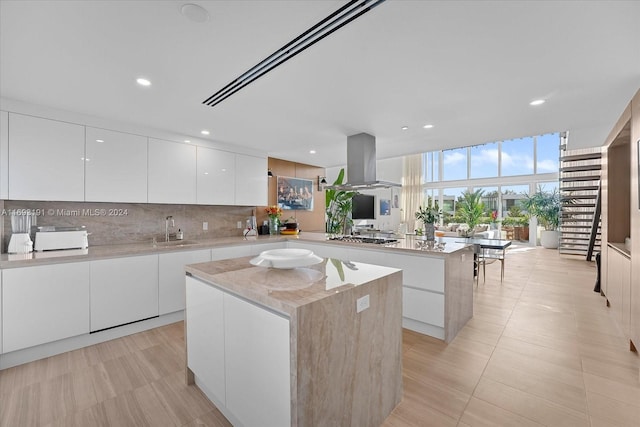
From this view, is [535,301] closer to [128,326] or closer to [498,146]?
[128,326]

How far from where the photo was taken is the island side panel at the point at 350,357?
1.09 m

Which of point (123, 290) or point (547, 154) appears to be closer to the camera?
point (123, 290)

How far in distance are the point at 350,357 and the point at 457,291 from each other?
1.80 metres

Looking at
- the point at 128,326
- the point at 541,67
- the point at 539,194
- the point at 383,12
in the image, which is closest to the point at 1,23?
the point at 383,12

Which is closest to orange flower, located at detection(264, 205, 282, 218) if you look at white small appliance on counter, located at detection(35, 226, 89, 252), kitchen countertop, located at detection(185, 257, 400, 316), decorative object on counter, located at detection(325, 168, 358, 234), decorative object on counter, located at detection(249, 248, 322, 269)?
decorative object on counter, located at detection(325, 168, 358, 234)

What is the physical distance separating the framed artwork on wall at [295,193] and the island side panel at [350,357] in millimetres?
3463

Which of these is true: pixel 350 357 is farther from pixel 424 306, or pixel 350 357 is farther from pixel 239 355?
pixel 424 306

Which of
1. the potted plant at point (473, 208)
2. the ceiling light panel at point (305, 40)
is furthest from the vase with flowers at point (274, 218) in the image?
the potted plant at point (473, 208)

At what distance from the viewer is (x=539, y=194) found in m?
7.80

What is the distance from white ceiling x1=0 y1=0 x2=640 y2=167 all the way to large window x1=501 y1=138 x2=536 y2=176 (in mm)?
6409

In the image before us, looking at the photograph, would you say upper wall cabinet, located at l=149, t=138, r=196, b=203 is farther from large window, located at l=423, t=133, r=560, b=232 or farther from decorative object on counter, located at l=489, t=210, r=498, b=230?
decorative object on counter, located at l=489, t=210, r=498, b=230

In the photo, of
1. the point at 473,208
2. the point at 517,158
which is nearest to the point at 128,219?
the point at 473,208

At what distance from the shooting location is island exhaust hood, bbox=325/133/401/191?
3.47 meters

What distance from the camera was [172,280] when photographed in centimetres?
296
